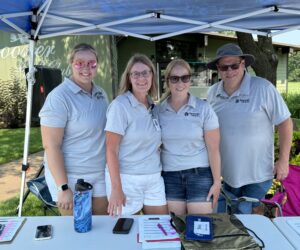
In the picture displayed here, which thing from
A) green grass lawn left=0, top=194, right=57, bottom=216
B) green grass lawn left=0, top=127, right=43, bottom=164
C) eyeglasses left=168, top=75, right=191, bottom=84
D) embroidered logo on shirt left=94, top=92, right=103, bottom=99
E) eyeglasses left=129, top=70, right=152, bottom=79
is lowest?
green grass lawn left=0, top=194, right=57, bottom=216

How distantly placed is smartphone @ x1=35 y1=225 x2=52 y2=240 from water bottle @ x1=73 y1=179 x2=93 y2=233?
15 centimetres

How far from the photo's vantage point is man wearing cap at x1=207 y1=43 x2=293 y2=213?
2.93m

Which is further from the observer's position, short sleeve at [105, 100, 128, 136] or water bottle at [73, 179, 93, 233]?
short sleeve at [105, 100, 128, 136]

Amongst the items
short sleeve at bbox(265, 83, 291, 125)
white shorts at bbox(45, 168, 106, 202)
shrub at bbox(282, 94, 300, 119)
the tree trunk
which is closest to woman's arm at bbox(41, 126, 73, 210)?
white shorts at bbox(45, 168, 106, 202)

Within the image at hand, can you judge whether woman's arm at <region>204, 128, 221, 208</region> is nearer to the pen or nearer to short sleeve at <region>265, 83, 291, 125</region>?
short sleeve at <region>265, 83, 291, 125</region>

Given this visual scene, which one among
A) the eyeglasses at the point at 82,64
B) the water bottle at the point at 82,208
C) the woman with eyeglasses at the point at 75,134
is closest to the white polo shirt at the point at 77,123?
the woman with eyeglasses at the point at 75,134

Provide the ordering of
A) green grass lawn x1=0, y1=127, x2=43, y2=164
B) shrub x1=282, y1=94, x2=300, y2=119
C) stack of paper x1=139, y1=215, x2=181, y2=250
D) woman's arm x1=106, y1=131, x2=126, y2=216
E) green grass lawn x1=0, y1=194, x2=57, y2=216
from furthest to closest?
1. shrub x1=282, y1=94, x2=300, y2=119
2. green grass lawn x1=0, y1=127, x2=43, y2=164
3. green grass lawn x1=0, y1=194, x2=57, y2=216
4. woman's arm x1=106, y1=131, x2=126, y2=216
5. stack of paper x1=139, y1=215, x2=181, y2=250

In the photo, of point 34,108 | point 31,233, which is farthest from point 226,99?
point 34,108

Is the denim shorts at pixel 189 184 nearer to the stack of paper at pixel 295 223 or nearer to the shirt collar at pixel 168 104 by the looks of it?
the shirt collar at pixel 168 104

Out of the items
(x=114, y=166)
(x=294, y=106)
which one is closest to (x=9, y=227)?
(x=114, y=166)

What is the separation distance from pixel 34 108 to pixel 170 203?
224 cm

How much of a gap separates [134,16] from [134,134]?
59.6 inches

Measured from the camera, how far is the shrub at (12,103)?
11930mm

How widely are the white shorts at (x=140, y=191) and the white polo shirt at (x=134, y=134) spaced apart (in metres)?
0.05
